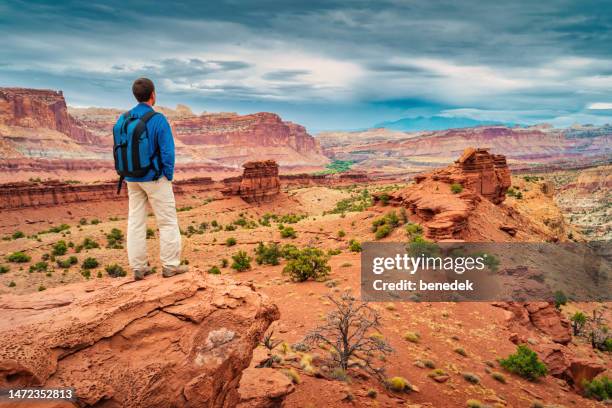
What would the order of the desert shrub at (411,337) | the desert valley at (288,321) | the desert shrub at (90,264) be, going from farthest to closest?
the desert shrub at (90,264) → the desert shrub at (411,337) → the desert valley at (288,321)

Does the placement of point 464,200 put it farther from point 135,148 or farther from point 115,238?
point 115,238

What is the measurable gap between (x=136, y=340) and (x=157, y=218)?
65.0 inches

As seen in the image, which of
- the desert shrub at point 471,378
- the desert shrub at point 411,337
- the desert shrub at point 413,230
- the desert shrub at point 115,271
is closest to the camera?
the desert shrub at point 471,378

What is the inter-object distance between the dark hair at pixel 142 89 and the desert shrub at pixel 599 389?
1501cm

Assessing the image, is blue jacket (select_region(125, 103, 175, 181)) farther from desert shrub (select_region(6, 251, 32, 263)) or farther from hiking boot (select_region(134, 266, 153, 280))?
desert shrub (select_region(6, 251, 32, 263))

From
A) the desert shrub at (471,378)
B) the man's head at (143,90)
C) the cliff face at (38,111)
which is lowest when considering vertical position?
the desert shrub at (471,378)

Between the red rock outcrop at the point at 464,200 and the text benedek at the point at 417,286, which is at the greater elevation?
the red rock outcrop at the point at 464,200

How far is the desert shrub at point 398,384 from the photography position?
8.50m

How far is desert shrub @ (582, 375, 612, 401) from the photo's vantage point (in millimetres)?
11867

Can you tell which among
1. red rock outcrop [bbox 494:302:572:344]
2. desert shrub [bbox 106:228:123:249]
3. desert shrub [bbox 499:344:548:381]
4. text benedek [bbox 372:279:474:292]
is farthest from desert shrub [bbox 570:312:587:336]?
desert shrub [bbox 106:228:123:249]

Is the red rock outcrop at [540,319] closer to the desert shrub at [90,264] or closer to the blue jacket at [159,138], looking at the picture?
the blue jacket at [159,138]

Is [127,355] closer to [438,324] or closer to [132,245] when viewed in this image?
[132,245]

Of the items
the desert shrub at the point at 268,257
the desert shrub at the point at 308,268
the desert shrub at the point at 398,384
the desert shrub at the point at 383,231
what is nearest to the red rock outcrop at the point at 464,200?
the desert shrub at the point at 383,231

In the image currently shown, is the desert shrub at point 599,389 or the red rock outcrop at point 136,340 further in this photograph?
the desert shrub at point 599,389
